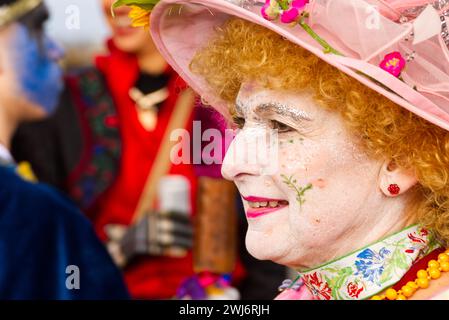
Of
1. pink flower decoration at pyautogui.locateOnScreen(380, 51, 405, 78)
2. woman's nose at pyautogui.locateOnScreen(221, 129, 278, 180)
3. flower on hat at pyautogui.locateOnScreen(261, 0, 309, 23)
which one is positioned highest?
flower on hat at pyautogui.locateOnScreen(261, 0, 309, 23)

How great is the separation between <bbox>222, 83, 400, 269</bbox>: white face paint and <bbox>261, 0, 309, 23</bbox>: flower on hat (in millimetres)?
162

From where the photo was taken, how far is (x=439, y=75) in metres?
1.79

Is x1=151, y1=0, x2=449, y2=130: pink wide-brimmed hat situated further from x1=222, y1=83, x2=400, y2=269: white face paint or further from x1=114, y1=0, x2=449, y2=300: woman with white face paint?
x1=222, y1=83, x2=400, y2=269: white face paint

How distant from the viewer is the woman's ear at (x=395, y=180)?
1.88 m

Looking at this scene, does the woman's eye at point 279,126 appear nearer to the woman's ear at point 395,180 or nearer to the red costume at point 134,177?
the woman's ear at point 395,180

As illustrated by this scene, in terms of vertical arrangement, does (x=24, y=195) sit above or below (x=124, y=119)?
below

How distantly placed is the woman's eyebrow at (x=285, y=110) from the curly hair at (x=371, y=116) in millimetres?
40

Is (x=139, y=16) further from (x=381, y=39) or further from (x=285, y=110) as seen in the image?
(x=381, y=39)

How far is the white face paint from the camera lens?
73.4 inches

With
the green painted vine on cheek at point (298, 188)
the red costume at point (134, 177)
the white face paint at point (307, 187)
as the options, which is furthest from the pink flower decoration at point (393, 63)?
the red costume at point (134, 177)

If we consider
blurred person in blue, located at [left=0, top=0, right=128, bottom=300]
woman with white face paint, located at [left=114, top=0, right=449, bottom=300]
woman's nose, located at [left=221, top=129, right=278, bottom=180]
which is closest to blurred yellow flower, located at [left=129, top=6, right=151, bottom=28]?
woman with white face paint, located at [left=114, top=0, right=449, bottom=300]

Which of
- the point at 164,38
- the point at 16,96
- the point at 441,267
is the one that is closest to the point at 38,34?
the point at 16,96

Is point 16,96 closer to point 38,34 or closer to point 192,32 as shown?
point 38,34
